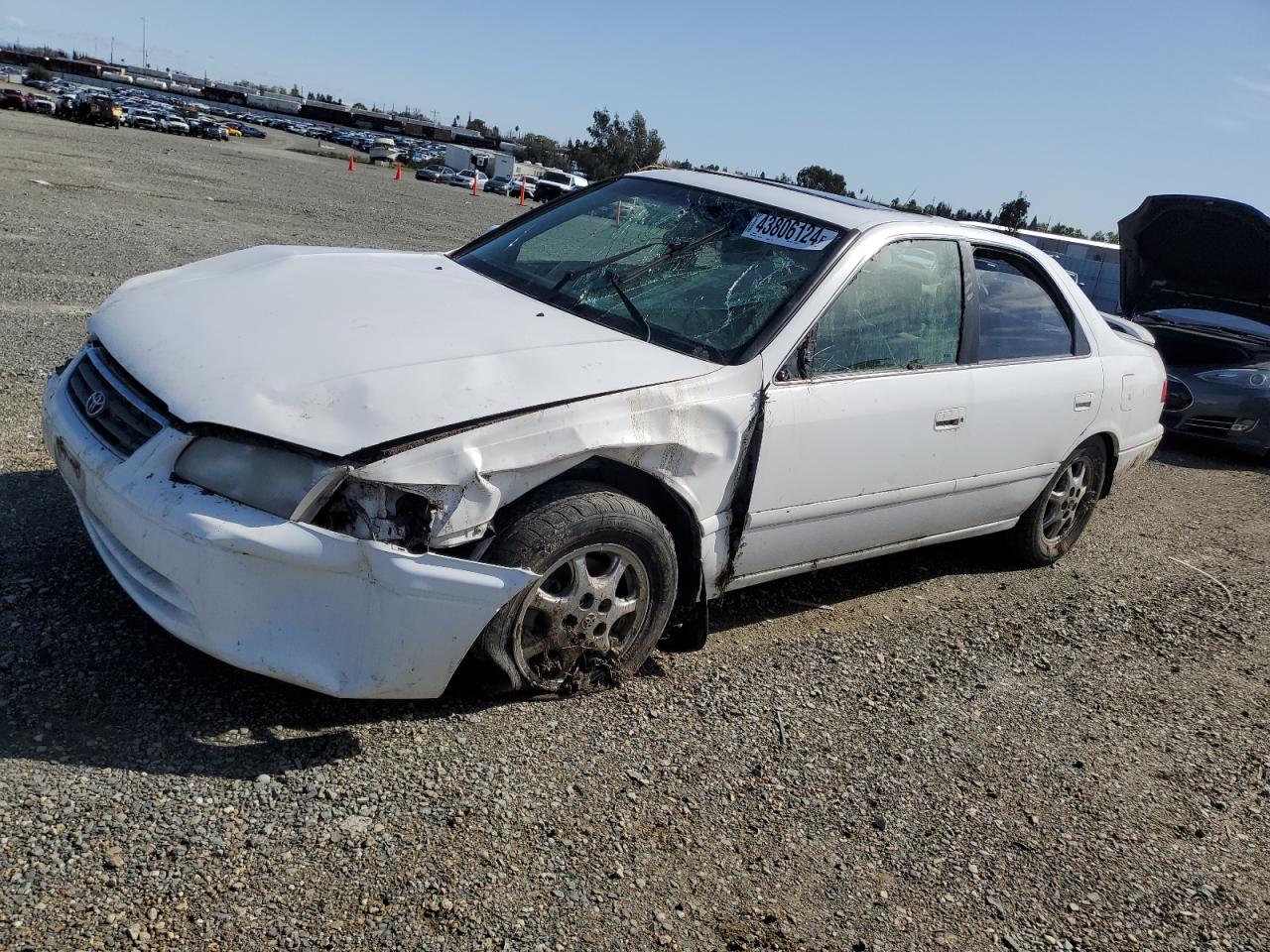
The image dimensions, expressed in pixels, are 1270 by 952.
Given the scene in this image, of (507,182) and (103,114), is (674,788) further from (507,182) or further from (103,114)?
(507,182)

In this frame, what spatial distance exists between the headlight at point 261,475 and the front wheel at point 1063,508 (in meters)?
3.61

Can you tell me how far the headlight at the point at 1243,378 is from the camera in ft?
27.9

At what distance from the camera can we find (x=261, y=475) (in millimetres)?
2645

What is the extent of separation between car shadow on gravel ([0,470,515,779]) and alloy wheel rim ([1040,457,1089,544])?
3241 mm

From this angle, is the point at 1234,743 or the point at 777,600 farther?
the point at 777,600

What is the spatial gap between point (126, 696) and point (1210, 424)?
8579mm

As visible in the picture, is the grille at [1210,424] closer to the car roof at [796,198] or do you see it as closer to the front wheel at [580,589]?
the car roof at [796,198]

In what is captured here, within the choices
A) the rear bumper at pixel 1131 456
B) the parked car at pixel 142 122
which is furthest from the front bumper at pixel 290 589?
the parked car at pixel 142 122

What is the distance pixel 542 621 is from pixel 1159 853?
198 cm

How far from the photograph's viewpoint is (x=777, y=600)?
4418 mm

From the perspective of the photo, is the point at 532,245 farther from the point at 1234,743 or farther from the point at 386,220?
the point at 386,220

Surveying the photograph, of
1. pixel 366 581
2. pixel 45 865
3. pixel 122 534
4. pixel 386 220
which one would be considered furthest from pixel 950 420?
pixel 386 220

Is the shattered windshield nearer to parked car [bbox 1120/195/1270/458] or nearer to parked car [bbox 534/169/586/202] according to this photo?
parked car [bbox 1120/195/1270/458]

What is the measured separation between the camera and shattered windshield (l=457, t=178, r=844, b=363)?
3602mm
